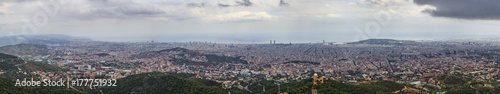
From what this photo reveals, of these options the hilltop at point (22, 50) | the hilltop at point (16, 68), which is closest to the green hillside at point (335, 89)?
the hilltop at point (16, 68)

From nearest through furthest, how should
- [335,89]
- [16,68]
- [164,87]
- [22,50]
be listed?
1. [335,89]
2. [164,87]
3. [16,68]
4. [22,50]

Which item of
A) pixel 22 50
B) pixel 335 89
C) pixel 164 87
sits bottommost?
pixel 22 50

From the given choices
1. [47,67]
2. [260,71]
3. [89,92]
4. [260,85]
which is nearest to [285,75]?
[260,71]

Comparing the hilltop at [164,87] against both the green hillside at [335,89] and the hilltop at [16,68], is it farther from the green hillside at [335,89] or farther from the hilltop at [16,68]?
the hilltop at [16,68]

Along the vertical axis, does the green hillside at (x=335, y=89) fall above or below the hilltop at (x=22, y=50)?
above

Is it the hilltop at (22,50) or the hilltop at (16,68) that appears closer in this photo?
the hilltop at (16,68)

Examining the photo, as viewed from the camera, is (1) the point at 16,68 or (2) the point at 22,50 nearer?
(1) the point at 16,68

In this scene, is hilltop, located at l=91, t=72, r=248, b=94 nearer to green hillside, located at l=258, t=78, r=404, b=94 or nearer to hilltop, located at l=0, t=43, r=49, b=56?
green hillside, located at l=258, t=78, r=404, b=94

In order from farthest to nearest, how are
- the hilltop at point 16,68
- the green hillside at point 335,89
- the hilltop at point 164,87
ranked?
the hilltop at point 16,68 < the hilltop at point 164,87 < the green hillside at point 335,89

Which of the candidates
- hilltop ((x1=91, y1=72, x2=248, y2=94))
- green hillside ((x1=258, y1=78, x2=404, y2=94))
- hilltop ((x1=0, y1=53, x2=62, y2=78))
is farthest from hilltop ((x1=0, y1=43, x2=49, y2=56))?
green hillside ((x1=258, y1=78, x2=404, y2=94))

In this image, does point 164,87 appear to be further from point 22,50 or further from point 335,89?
point 22,50

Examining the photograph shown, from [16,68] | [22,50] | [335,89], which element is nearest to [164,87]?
[335,89]
